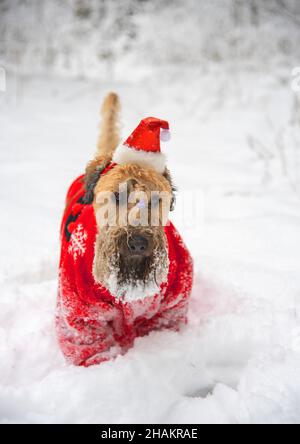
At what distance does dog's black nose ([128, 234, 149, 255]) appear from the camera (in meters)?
1.80

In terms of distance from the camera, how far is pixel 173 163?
20.5ft

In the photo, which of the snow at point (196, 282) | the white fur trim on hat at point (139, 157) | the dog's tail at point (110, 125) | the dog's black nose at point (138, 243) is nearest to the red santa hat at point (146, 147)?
the white fur trim on hat at point (139, 157)

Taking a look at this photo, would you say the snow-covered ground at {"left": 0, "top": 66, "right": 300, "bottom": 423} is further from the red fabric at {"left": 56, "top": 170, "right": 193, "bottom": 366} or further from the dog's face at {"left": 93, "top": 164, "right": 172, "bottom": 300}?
the dog's face at {"left": 93, "top": 164, "right": 172, "bottom": 300}

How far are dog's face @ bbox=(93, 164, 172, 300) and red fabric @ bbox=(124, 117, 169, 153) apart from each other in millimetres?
142

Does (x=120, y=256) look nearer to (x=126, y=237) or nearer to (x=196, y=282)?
(x=126, y=237)

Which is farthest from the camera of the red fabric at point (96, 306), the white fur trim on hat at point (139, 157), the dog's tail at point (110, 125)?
the dog's tail at point (110, 125)

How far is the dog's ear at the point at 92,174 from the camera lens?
77.8 inches

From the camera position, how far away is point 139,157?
193 cm

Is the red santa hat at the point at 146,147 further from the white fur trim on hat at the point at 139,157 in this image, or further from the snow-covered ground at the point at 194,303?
the snow-covered ground at the point at 194,303

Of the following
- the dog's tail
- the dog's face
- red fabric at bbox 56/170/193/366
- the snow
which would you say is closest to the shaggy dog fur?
the dog's face

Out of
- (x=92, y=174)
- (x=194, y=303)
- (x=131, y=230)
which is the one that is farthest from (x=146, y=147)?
(x=194, y=303)

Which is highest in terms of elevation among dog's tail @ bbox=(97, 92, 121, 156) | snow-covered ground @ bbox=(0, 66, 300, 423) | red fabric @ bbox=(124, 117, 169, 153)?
dog's tail @ bbox=(97, 92, 121, 156)

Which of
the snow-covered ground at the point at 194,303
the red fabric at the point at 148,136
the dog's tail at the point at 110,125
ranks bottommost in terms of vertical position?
the snow-covered ground at the point at 194,303

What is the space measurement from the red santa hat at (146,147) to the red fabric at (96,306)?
0.42 m
